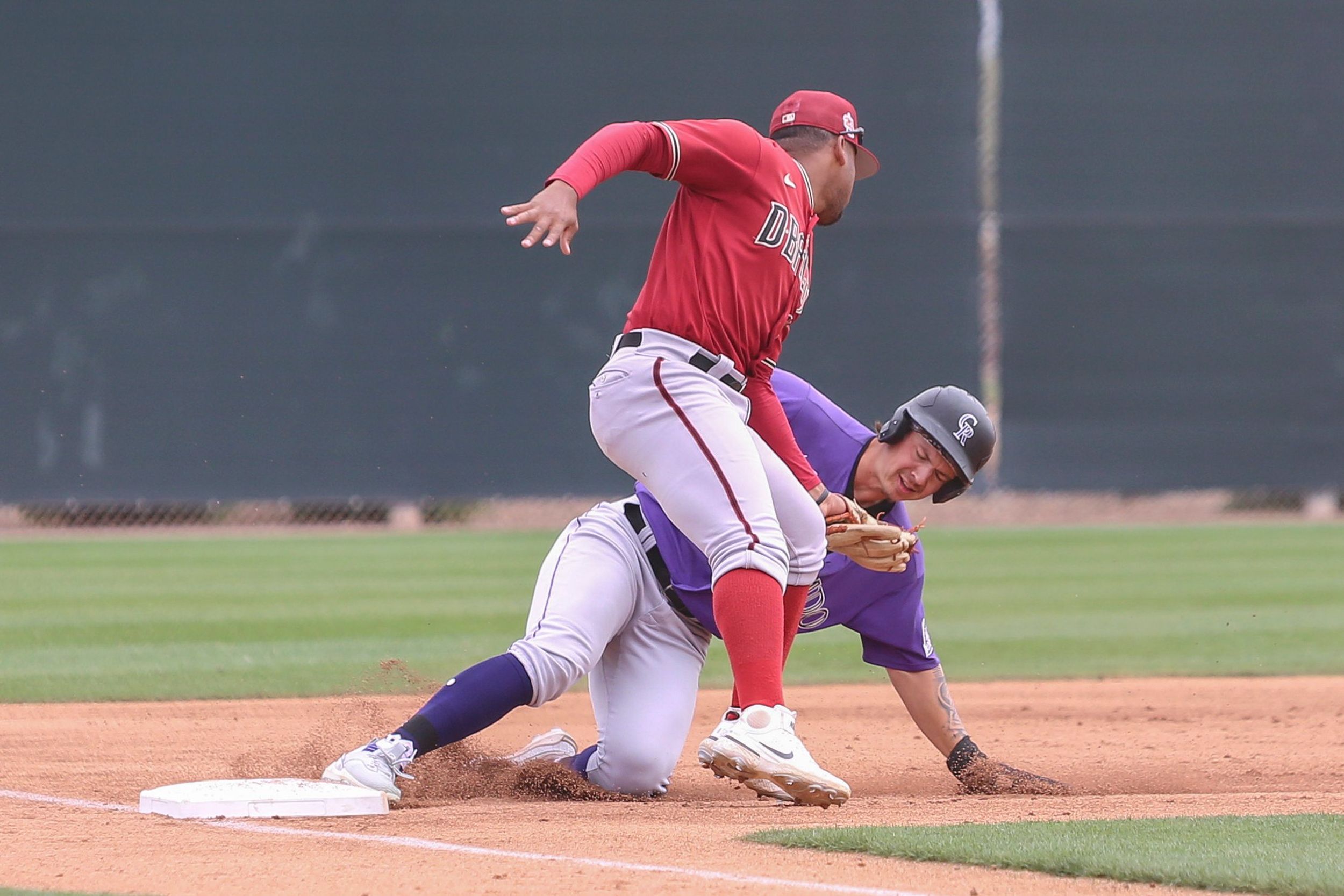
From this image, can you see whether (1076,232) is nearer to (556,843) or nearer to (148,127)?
(148,127)

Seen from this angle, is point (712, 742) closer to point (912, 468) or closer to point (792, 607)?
point (792, 607)

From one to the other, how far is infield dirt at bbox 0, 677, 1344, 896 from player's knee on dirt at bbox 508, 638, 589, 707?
9.2 inches

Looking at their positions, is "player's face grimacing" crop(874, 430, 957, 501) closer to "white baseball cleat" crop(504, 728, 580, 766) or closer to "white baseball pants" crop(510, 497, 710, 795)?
"white baseball pants" crop(510, 497, 710, 795)

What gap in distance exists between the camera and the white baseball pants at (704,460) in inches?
112

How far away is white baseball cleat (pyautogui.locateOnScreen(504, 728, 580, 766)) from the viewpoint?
3.58 m

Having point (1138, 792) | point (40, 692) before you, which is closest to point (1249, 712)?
point (1138, 792)

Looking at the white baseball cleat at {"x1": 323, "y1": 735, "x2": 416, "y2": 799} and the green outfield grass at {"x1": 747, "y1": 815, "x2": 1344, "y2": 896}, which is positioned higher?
the green outfield grass at {"x1": 747, "y1": 815, "x2": 1344, "y2": 896}

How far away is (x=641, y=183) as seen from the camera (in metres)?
11.2

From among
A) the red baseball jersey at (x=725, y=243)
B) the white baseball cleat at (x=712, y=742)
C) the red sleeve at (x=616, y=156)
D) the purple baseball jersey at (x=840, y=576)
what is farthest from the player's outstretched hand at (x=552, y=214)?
the purple baseball jersey at (x=840, y=576)

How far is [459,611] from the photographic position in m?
7.43

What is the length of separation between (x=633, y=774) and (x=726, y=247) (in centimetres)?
118

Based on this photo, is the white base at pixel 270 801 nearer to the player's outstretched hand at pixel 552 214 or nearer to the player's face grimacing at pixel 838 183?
the player's outstretched hand at pixel 552 214

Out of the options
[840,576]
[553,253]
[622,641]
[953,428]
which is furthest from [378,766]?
[553,253]

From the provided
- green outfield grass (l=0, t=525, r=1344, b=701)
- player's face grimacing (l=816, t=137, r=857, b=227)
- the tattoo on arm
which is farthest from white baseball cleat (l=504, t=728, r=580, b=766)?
green outfield grass (l=0, t=525, r=1344, b=701)
